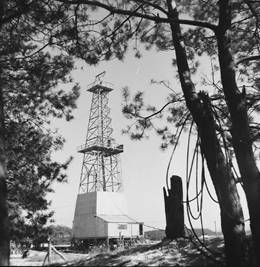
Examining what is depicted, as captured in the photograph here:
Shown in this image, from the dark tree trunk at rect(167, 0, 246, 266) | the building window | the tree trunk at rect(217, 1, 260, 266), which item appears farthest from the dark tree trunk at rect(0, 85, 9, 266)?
the building window

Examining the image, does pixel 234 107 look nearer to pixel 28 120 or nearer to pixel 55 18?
pixel 55 18

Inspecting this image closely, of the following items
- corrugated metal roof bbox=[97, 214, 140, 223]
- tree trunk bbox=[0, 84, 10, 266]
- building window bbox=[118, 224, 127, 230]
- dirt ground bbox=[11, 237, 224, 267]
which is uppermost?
corrugated metal roof bbox=[97, 214, 140, 223]

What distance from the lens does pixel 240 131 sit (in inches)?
204

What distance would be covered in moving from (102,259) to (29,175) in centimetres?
546

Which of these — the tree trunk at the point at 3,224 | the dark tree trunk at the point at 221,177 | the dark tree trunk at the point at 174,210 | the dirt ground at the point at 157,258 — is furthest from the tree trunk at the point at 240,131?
the tree trunk at the point at 3,224

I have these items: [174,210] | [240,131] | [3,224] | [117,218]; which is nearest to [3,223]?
[3,224]

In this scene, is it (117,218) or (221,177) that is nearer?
(221,177)

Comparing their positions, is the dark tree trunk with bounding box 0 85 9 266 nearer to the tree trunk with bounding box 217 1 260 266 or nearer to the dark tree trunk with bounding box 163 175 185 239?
the tree trunk with bounding box 217 1 260 266

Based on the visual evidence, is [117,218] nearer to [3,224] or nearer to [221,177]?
[221,177]

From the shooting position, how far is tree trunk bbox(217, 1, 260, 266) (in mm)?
4863

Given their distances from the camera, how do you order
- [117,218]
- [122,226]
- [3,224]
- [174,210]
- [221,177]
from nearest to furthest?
[3,224], [221,177], [174,210], [122,226], [117,218]

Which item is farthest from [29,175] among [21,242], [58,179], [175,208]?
[175,208]

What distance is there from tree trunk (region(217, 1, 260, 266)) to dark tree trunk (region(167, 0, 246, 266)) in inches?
7.6

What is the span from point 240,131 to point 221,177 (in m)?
0.78
